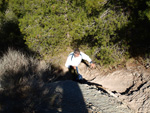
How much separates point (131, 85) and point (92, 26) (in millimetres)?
2682

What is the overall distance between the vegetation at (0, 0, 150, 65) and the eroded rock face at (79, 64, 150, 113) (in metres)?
0.66

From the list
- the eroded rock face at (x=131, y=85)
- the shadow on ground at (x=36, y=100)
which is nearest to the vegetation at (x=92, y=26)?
the eroded rock face at (x=131, y=85)

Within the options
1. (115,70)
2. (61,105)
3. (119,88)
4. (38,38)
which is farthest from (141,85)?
(38,38)

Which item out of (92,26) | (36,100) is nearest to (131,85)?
(92,26)

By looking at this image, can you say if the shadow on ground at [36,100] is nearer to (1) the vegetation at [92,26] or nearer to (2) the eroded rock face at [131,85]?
(2) the eroded rock face at [131,85]

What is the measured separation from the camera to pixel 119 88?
514cm

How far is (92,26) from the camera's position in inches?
229

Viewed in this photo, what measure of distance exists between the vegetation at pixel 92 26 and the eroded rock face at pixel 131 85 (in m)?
0.66

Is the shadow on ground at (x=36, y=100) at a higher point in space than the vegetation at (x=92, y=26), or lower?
lower

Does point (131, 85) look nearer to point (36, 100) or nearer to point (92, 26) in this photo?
point (92, 26)

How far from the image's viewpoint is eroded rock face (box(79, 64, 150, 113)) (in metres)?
3.85

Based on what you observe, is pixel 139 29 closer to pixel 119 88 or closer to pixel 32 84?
pixel 119 88

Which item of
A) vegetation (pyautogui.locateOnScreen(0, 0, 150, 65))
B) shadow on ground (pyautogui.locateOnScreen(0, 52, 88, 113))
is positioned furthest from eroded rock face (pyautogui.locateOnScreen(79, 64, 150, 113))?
shadow on ground (pyautogui.locateOnScreen(0, 52, 88, 113))

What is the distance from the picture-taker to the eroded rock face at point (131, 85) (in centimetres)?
385
